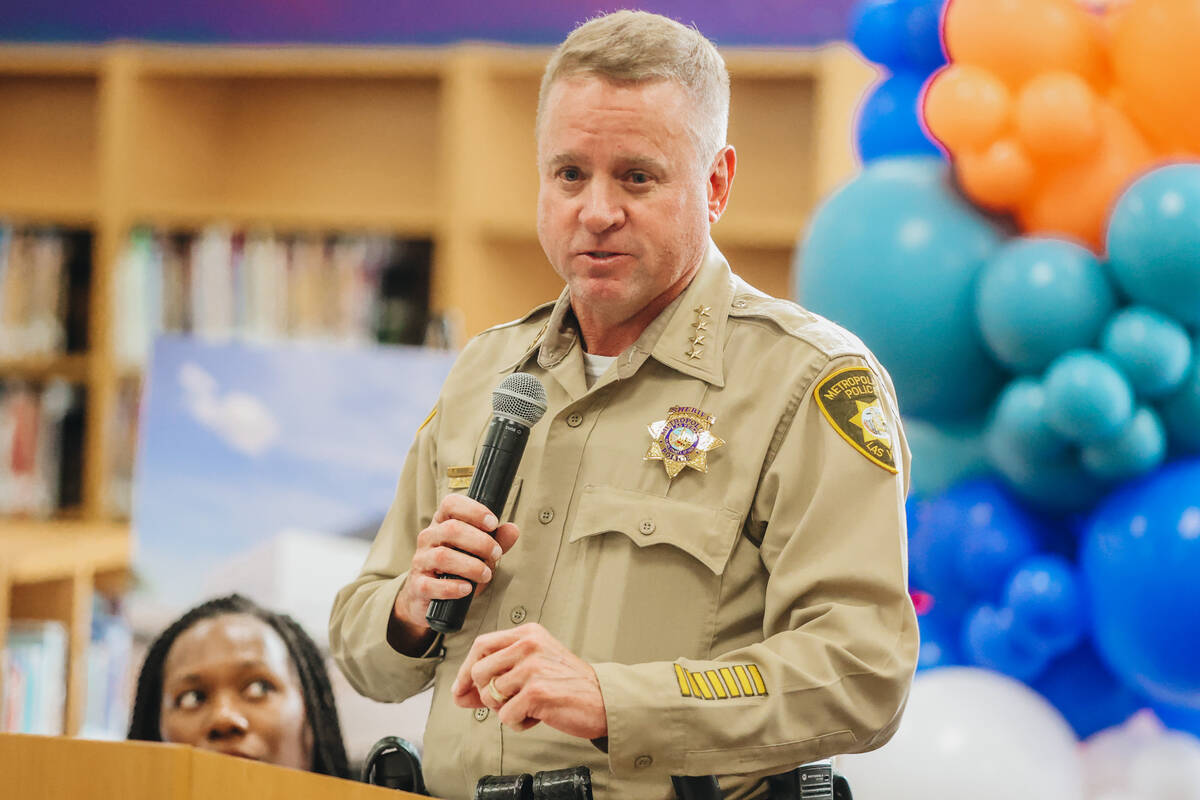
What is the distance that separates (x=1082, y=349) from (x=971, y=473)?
37 centimetres

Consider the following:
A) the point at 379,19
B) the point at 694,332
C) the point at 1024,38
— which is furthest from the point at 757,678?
the point at 379,19

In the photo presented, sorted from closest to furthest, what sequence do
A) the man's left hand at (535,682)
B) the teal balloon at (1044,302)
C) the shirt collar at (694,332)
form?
1. the man's left hand at (535,682)
2. the shirt collar at (694,332)
3. the teal balloon at (1044,302)

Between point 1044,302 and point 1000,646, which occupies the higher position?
point 1044,302

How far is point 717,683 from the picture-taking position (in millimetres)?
1236

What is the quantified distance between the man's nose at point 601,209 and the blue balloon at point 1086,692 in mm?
1517

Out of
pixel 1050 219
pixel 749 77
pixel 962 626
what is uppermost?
pixel 749 77

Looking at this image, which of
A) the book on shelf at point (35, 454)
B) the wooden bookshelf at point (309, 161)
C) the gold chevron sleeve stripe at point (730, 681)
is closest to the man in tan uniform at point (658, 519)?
the gold chevron sleeve stripe at point (730, 681)

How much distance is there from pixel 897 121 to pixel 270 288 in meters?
2.00

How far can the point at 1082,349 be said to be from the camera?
2295 mm

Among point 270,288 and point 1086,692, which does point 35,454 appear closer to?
point 270,288

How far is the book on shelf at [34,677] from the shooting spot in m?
3.42

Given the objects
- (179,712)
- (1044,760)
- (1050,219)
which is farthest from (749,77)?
(179,712)

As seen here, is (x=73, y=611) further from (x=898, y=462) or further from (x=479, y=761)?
(x=898, y=462)

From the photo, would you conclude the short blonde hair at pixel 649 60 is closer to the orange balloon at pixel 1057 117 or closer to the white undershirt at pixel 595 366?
the white undershirt at pixel 595 366
